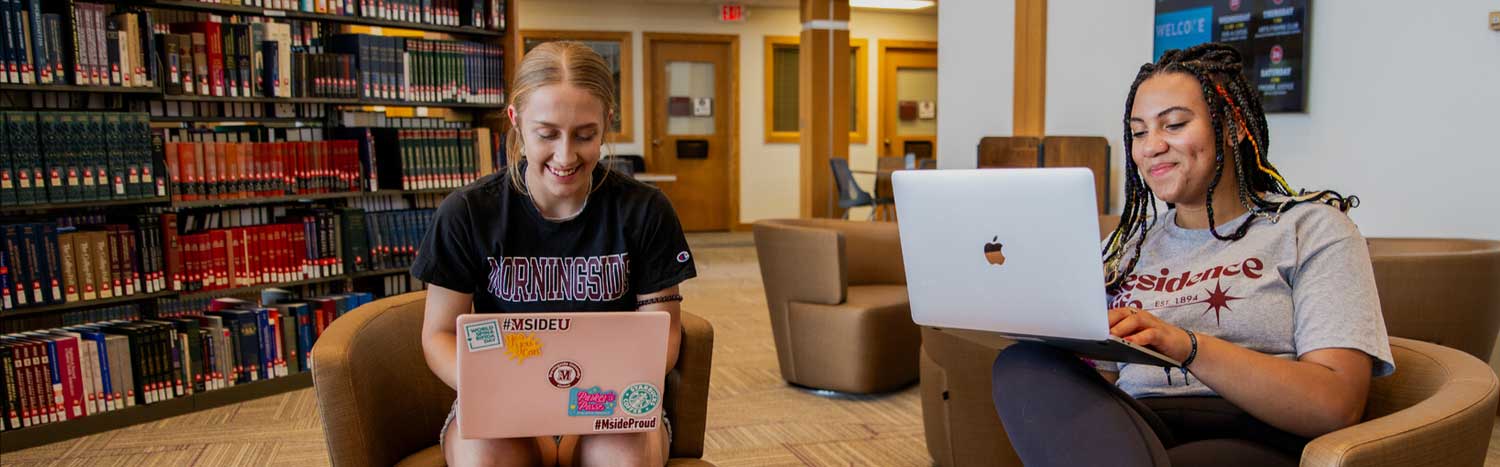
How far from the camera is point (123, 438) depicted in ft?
11.5

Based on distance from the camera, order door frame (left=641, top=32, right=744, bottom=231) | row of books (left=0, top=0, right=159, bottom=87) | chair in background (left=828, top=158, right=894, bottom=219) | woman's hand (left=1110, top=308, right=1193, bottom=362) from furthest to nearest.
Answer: door frame (left=641, top=32, right=744, bottom=231) → chair in background (left=828, top=158, right=894, bottom=219) → row of books (left=0, top=0, right=159, bottom=87) → woman's hand (left=1110, top=308, right=1193, bottom=362)

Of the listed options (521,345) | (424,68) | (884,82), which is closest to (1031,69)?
(424,68)

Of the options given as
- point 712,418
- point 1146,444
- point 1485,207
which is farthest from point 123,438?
point 1485,207

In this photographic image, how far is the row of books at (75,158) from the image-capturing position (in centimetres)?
337

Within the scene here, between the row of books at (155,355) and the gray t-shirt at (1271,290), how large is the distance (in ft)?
9.13

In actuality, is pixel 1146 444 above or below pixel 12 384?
above

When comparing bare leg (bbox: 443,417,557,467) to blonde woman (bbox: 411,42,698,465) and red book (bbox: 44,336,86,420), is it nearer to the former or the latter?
blonde woman (bbox: 411,42,698,465)

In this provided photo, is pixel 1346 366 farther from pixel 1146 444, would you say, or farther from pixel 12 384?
pixel 12 384

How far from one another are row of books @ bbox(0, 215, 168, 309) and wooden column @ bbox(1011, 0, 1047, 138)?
379 centimetres

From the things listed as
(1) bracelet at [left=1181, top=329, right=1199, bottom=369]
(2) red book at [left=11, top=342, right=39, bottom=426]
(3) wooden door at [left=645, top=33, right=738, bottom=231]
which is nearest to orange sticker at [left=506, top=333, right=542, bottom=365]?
(1) bracelet at [left=1181, top=329, right=1199, bottom=369]

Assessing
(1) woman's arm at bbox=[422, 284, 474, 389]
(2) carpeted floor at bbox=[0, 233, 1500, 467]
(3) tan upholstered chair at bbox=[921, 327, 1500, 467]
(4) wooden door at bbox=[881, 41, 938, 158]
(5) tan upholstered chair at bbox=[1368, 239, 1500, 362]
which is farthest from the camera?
(4) wooden door at bbox=[881, 41, 938, 158]

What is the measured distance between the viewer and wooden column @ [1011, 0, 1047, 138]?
5.15 meters

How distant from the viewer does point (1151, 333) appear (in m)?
1.39

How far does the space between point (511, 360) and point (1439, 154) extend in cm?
334
